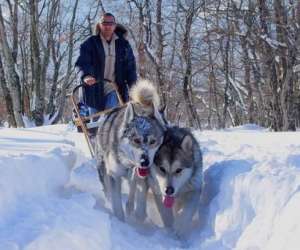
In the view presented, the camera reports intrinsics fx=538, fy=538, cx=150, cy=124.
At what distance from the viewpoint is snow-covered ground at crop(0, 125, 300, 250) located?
381 cm

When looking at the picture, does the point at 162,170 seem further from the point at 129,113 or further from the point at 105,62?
the point at 105,62

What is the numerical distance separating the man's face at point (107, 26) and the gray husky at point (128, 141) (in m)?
1.30

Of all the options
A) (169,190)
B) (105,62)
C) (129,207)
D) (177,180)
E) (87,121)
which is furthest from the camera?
(105,62)

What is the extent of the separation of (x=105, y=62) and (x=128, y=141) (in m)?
2.11

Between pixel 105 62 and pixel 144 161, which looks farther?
pixel 105 62

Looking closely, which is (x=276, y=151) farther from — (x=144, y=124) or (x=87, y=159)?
(x=87, y=159)

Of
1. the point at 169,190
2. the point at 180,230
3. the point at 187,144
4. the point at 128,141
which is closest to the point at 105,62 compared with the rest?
the point at 128,141

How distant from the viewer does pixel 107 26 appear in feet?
23.1

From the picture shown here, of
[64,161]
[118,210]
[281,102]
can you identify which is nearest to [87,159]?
[64,161]

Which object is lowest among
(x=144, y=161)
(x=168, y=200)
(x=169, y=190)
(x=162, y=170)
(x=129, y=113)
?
(x=168, y=200)

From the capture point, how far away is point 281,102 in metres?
15.8

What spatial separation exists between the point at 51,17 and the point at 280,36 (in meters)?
14.5

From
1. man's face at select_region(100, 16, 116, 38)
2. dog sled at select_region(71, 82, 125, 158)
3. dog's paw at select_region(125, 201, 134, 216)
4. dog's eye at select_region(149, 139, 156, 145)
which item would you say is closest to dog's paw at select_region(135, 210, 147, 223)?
dog's paw at select_region(125, 201, 134, 216)

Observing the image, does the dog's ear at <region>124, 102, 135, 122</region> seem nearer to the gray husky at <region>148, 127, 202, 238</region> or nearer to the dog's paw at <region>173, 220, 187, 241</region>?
the gray husky at <region>148, 127, 202, 238</region>
